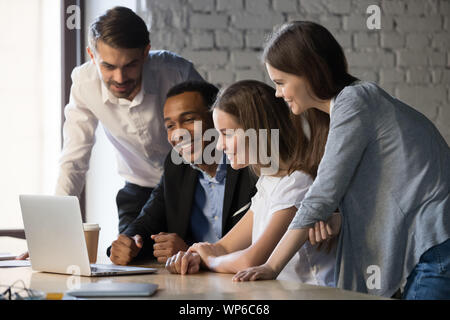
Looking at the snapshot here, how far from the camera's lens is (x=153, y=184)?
8.54 ft

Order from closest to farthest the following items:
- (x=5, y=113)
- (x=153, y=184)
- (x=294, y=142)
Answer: (x=294, y=142), (x=153, y=184), (x=5, y=113)

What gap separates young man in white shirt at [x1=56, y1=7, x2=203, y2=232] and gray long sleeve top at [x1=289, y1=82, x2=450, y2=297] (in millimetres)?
1043

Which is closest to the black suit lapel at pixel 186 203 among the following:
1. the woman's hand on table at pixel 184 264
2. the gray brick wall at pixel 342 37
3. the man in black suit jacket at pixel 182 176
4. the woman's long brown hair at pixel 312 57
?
the man in black suit jacket at pixel 182 176

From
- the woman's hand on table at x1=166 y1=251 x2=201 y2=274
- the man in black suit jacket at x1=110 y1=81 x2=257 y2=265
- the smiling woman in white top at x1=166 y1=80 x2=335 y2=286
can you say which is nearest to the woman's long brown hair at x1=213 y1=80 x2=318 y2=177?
the smiling woman in white top at x1=166 y1=80 x2=335 y2=286

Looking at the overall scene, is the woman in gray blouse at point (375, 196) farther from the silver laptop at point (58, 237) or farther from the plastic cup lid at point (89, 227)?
the plastic cup lid at point (89, 227)

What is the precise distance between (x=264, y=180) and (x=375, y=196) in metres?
0.37

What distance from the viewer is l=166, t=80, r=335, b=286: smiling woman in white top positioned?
1.48 meters

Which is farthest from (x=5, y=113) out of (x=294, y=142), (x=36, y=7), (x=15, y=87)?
(x=294, y=142)

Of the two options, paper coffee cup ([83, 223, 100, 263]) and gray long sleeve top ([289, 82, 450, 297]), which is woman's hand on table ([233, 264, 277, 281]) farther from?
paper coffee cup ([83, 223, 100, 263])

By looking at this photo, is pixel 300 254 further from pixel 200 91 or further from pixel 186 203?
pixel 200 91

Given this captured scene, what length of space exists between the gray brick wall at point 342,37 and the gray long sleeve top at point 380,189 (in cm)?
157
